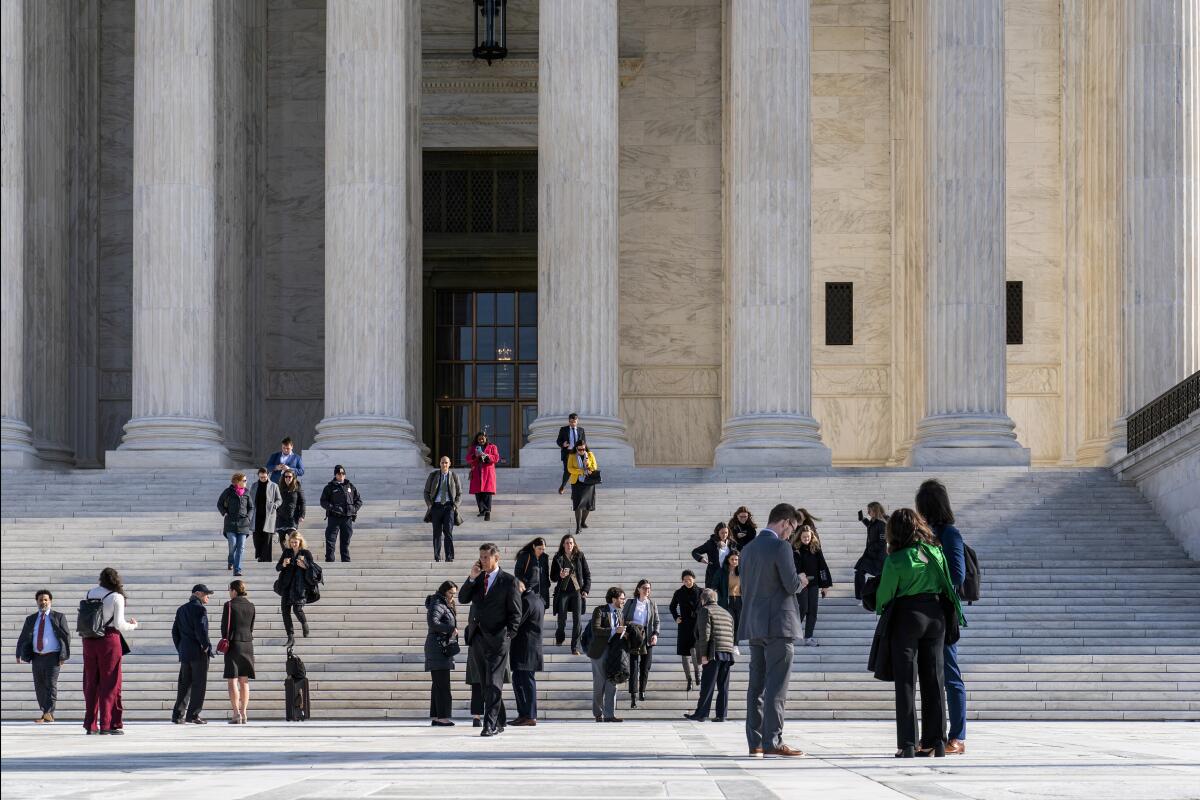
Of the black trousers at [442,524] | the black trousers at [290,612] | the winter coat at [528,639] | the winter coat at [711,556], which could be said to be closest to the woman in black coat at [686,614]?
the winter coat at [711,556]

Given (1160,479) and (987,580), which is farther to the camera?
(1160,479)

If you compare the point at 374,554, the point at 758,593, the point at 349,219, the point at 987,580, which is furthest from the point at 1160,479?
the point at 758,593

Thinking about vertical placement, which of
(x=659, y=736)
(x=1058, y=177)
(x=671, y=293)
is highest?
(x=1058, y=177)

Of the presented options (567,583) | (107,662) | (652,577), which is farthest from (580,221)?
(107,662)

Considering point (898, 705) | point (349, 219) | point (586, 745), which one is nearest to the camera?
point (898, 705)

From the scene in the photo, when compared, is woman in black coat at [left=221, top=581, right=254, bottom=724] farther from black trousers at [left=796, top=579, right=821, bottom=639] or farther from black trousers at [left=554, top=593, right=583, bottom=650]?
black trousers at [left=796, top=579, right=821, bottom=639]

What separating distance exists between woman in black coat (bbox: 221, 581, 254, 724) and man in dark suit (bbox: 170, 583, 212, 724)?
29cm

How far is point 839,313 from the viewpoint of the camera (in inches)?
1841

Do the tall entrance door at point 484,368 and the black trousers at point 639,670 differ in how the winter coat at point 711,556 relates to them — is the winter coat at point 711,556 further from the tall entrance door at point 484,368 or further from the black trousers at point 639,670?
the tall entrance door at point 484,368

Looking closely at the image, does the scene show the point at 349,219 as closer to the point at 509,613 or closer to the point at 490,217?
the point at 490,217

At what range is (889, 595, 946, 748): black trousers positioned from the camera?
505 inches

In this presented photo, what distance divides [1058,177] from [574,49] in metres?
15.6

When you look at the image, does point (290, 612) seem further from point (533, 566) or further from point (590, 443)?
point (590, 443)

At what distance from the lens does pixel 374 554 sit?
28.5 m
